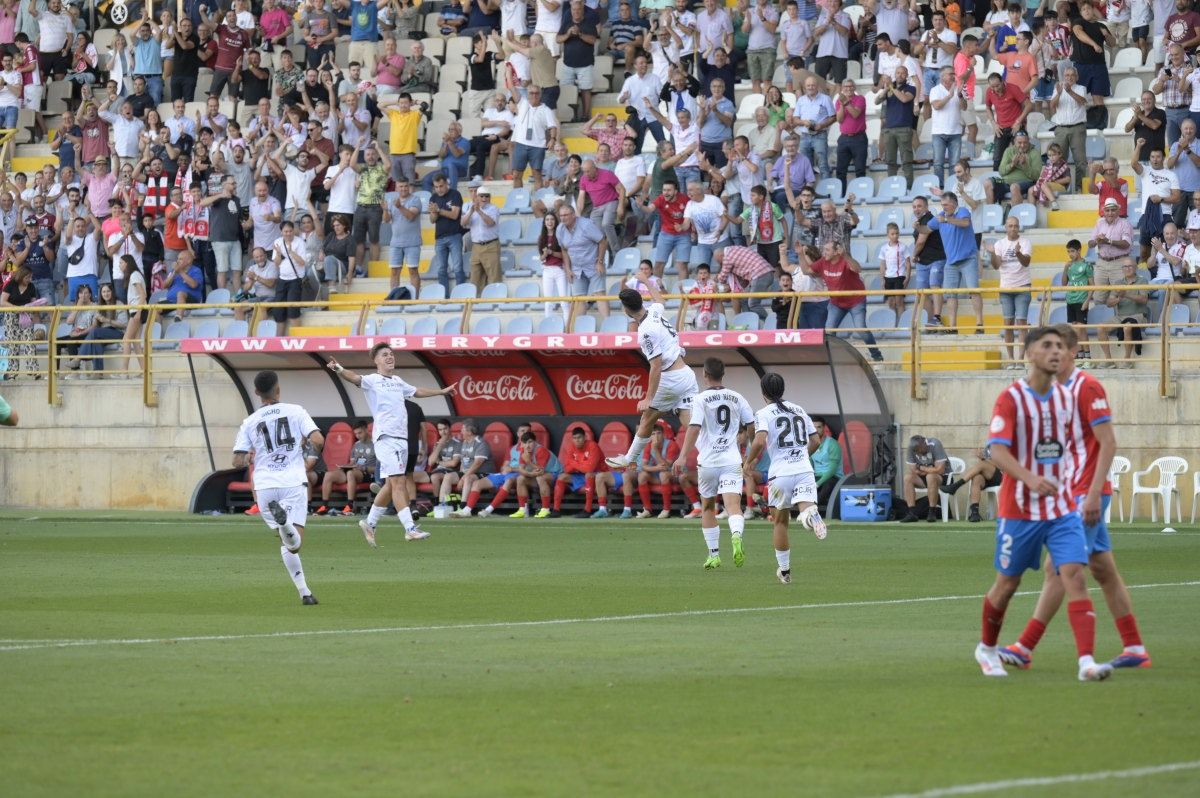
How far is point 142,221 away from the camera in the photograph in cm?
3622

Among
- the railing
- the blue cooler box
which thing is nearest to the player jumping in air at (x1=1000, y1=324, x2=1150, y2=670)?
the railing

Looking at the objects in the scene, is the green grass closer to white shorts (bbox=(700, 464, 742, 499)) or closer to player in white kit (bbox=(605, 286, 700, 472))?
white shorts (bbox=(700, 464, 742, 499))

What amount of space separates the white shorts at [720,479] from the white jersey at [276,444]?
4.70 m

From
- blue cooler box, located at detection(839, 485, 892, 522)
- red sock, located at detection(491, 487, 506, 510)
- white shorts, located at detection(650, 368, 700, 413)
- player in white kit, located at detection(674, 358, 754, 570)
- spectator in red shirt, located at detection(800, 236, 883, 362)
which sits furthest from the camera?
red sock, located at detection(491, 487, 506, 510)

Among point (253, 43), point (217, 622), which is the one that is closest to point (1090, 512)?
point (217, 622)

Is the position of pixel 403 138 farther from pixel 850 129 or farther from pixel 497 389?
pixel 850 129

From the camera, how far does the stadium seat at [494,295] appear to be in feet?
105

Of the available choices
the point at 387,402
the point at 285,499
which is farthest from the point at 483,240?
the point at 285,499

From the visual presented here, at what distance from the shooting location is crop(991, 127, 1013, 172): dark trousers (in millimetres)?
30344

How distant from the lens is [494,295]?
3206 cm

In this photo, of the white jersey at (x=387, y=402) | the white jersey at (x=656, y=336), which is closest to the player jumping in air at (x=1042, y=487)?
the white jersey at (x=656, y=336)

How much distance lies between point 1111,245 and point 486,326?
33.1 feet

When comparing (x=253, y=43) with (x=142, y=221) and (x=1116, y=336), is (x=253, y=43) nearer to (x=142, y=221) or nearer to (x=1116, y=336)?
(x=142, y=221)

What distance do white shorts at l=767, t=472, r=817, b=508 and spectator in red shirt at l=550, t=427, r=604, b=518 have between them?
1165cm
